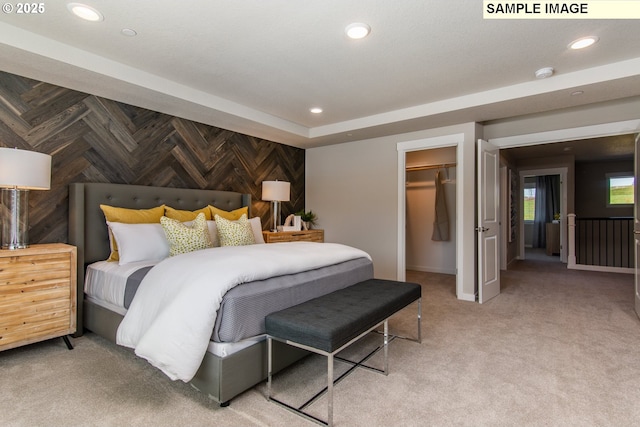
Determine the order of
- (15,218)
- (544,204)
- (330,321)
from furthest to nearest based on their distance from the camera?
(544,204) → (15,218) → (330,321)

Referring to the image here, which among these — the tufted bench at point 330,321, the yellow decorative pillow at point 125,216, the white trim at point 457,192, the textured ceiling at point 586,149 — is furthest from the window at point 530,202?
the yellow decorative pillow at point 125,216

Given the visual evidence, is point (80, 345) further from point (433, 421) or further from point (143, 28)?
point (433, 421)

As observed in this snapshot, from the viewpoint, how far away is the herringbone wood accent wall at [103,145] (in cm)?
284

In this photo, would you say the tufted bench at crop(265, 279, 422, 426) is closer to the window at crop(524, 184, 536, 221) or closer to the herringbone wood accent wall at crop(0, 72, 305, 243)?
the herringbone wood accent wall at crop(0, 72, 305, 243)

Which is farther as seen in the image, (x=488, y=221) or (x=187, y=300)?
(x=488, y=221)

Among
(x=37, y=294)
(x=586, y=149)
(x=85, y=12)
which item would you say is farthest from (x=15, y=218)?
(x=586, y=149)

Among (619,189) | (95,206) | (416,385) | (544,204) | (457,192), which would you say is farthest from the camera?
(544,204)

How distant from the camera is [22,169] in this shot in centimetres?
244

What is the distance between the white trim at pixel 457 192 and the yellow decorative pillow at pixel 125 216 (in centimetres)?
316

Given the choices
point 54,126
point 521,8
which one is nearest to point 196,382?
point 54,126

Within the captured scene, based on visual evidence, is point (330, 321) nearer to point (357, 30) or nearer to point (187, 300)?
point (187, 300)

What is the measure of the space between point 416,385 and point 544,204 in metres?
10.0

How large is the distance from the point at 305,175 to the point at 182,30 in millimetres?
3571

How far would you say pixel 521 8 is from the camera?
2.17 meters
